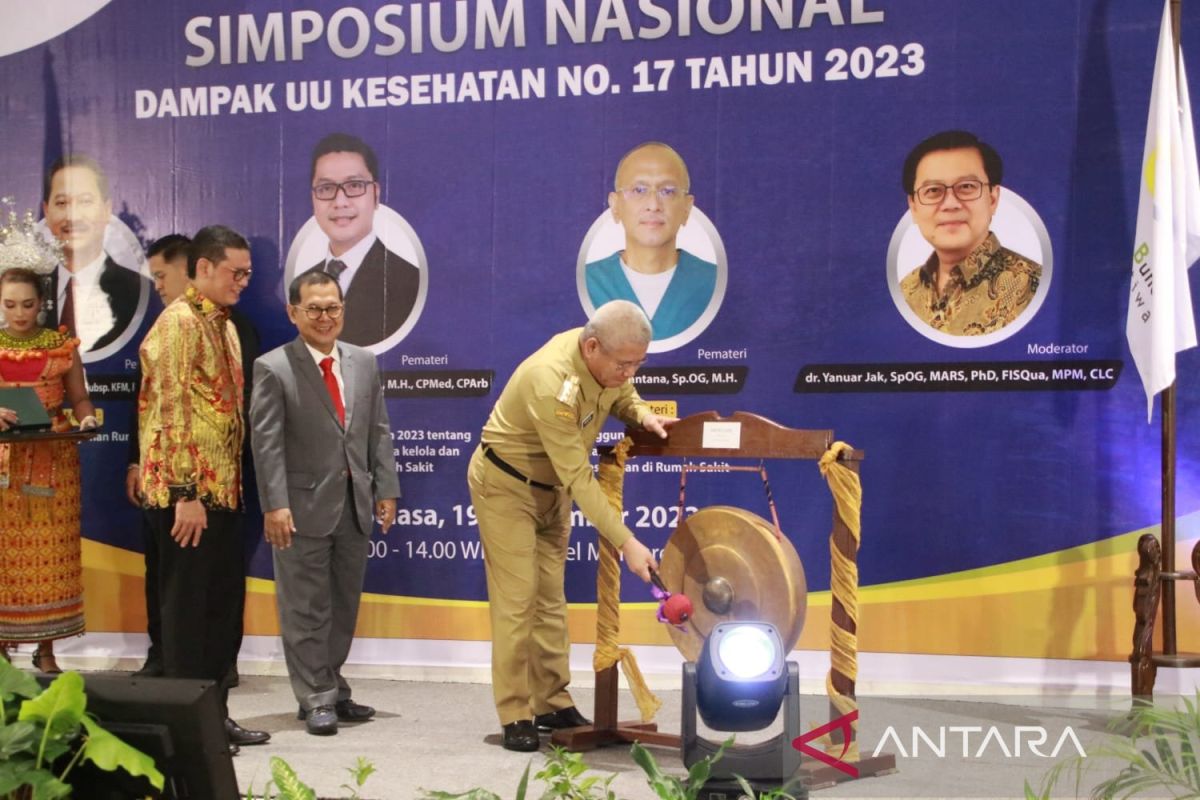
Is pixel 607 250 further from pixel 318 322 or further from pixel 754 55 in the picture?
pixel 318 322

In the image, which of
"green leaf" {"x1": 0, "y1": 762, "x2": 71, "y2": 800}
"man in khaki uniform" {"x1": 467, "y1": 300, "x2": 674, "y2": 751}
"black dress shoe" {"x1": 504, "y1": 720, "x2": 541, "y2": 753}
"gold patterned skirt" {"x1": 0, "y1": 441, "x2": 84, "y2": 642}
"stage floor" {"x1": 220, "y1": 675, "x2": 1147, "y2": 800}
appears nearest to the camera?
"green leaf" {"x1": 0, "y1": 762, "x2": 71, "y2": 800}

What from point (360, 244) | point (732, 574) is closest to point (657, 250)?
point (360, 244)

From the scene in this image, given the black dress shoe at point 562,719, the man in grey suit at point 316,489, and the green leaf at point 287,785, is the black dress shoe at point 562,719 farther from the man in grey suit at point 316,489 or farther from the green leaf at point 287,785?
the green leaf at point 287,785

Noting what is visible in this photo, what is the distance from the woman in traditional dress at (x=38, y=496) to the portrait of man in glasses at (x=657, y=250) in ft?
7.53

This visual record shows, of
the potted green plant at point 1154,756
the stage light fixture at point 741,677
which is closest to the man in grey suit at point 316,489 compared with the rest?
the stage light fixture at point 741,677

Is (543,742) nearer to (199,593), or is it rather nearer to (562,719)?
(562,719)

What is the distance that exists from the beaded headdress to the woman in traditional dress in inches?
5.7

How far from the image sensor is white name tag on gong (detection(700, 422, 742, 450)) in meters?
4.15

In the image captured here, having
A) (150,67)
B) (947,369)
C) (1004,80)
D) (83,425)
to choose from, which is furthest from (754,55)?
(83,425)

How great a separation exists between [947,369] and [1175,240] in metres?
0.95

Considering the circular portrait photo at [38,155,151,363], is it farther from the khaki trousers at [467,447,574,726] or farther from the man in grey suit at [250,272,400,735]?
the khaki trousers at [467,447,574,726]

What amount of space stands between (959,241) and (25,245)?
393 cm

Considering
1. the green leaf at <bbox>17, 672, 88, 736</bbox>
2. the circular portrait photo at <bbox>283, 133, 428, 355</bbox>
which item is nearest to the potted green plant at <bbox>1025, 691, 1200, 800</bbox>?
the green leaf at <bbox>17, 672, 88, 736</bbox>

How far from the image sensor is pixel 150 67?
5.93 meters
